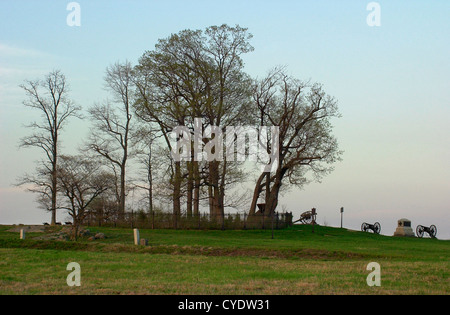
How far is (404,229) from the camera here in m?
49.8

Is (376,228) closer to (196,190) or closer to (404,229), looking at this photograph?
(404,229)

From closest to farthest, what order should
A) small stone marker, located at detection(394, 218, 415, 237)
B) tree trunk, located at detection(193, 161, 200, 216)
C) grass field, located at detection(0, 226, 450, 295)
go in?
grass field, located at detection(0, 226, 450, 295), tree trunk, located at detection(193, 161, 200, 216), small stone marker, located at detection(394, 218, 415, 237)

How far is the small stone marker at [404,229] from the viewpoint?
4950 cm

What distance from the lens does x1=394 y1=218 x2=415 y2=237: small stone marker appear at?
49.5 metres

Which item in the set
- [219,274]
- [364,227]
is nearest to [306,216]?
[364,227]

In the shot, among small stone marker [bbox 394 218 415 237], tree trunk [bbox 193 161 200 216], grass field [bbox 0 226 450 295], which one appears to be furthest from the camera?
small stone marker [bbox 394 218 415 237]

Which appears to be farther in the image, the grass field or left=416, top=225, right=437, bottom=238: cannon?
left=416, top=225, right=437, bottom=238: cannon

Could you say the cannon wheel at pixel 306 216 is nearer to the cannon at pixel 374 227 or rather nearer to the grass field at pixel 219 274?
the cannon at pixel 374 227

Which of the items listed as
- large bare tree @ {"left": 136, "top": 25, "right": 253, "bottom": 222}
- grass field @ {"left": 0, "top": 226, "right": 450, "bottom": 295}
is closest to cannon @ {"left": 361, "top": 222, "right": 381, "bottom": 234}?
large bare tree @ {"left": 136, "top": 25, "right": 253, "bottom": 222}

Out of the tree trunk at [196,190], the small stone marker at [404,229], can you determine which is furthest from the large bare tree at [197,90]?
the small stone marker at [404,229]

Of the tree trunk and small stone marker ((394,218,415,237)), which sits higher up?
the tree trunk

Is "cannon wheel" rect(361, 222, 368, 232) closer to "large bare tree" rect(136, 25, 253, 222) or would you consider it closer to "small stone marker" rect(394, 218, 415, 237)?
"small stone marker" rect(394, 218, 415, 237)
